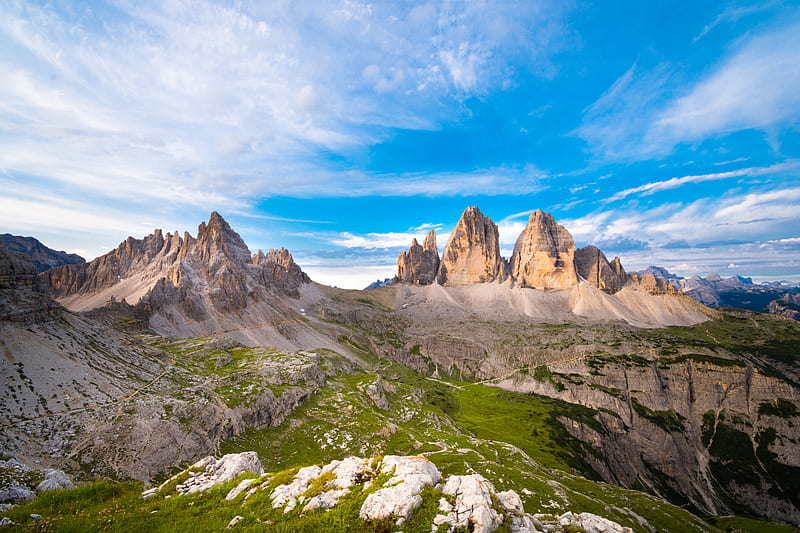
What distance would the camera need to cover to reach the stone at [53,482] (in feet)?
67.0

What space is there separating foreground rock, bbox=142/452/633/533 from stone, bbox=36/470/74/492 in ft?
20.9

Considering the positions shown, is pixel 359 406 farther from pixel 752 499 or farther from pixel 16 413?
pixel 752 499

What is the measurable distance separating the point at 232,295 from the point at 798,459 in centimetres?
29714

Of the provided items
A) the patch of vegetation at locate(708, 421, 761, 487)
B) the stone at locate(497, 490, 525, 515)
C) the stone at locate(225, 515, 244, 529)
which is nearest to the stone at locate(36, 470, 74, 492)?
the stone at locate(225, 515, 244, 529)

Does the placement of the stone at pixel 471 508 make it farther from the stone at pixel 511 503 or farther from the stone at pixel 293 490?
the stone at pixel 293 490

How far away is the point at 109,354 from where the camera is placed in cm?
4922

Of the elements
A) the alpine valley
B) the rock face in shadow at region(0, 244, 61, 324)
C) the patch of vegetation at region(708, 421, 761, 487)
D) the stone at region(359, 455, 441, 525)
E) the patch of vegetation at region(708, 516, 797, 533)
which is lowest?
the patch of vegetation at region(708, 421, 761, 487)

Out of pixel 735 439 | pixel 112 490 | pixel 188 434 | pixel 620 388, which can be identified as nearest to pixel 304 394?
pixel 188 434

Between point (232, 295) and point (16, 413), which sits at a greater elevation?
point (232, 295)

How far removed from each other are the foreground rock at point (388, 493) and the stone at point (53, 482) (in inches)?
251

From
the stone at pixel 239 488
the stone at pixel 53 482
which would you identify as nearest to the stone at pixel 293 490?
the stone at pixel 239 488

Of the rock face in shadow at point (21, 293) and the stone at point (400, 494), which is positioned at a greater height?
the rock face in shadow at point (21, 293)

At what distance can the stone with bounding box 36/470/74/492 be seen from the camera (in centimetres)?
2042

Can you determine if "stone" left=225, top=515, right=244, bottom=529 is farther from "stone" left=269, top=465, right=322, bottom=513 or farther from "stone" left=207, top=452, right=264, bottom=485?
"stone" left=207, top=452, right=264, bottom=485
